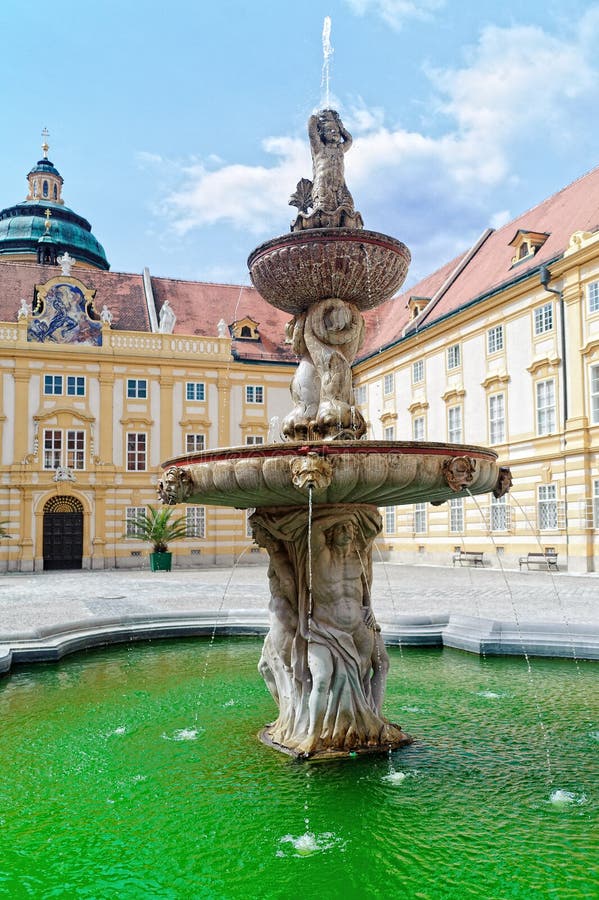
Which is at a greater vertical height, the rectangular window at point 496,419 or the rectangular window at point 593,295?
the rectangular window at point 593,295

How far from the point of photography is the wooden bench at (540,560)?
24141mm

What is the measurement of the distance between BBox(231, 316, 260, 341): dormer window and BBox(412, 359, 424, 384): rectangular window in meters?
8.57

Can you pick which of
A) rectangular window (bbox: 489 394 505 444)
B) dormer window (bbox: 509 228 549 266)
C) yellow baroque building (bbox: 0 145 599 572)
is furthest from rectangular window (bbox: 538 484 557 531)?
dormer window (bbox: 509 228 549 266)

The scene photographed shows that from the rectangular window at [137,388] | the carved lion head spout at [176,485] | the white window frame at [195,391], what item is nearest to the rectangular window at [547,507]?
the white window frame at [195,391]

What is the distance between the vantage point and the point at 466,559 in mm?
28297

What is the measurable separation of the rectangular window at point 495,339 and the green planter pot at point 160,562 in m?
14.9

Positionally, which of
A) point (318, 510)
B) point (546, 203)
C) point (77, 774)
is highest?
point (546, 203)

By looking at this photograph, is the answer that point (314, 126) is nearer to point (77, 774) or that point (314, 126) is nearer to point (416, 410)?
point (77, 774)

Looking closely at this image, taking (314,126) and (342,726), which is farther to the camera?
(314,126)

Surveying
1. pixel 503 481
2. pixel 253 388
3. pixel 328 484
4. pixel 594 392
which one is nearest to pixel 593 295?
pixel 594 392

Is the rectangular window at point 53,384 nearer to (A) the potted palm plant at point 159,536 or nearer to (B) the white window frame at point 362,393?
(A) the potted palm plant at point 159,536

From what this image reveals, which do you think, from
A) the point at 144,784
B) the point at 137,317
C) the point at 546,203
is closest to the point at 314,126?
the point at 144,784

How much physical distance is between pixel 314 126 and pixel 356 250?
→ 1.67 metres

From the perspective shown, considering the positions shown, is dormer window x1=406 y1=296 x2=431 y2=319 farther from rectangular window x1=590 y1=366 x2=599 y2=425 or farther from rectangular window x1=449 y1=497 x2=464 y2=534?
rectangular window x1=590 y1=366 x2=599 y2=425
